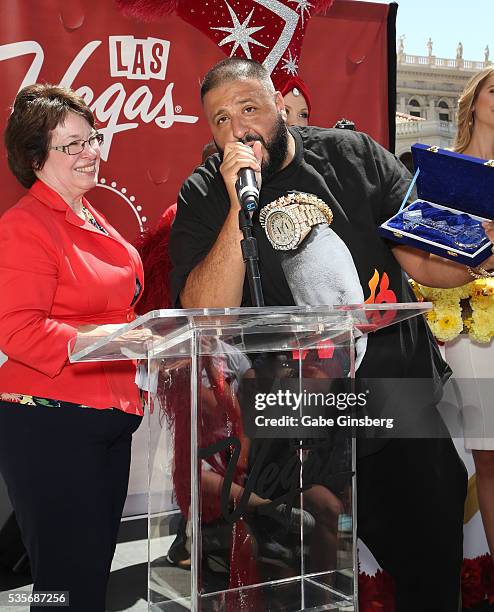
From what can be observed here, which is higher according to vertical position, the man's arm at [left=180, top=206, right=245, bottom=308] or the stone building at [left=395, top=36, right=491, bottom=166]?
the stone building at [left=395, top=36, right=491, bottom=166]

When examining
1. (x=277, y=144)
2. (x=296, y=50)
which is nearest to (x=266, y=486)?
(x=277, y=144)

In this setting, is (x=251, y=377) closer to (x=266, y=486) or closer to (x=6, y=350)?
(x=266, y=486)

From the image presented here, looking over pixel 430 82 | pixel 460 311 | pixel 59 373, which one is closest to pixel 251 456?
pixel 59 373

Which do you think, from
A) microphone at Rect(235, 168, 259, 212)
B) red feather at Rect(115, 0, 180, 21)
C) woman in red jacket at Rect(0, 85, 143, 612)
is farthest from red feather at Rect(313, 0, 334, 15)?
microphone at Rect(235, 168, 259, 212)

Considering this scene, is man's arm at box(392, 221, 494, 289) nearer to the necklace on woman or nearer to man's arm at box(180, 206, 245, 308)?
man's arm at box(180, 206, 245, 308)

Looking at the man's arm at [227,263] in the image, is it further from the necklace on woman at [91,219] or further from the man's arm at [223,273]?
the necklace on woman at [91,219]

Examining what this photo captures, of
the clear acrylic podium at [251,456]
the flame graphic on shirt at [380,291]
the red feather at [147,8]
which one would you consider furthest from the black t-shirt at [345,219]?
the red feather at [147,8]

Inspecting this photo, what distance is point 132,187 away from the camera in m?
3.82

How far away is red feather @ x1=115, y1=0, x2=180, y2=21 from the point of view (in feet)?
12.1

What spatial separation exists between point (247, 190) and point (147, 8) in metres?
2.56

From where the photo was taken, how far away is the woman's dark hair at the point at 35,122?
2004mm

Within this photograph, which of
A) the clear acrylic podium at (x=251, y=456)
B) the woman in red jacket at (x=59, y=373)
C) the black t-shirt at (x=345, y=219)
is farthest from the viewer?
the black t-shirt at (x=345, y=219)

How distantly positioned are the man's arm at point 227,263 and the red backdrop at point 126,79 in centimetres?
199

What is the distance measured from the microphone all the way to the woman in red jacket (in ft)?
1.77
